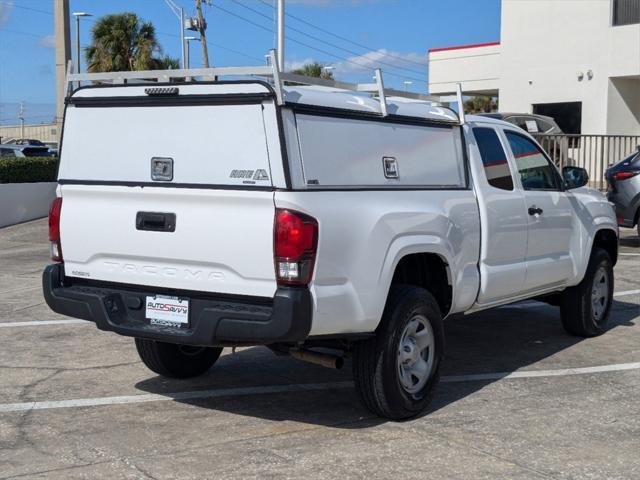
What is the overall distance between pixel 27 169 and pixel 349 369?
14014mm

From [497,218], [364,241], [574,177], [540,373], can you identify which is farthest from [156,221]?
[574,177]

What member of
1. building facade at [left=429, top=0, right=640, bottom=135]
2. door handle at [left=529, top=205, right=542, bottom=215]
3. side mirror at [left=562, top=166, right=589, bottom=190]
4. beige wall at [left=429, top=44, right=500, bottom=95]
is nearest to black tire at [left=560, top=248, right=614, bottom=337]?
side mirror at [left=562, top=166, right=589, bottom=190]

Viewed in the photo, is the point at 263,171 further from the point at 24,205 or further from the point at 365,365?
the point at 24,205

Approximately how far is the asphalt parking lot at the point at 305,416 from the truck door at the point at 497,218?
0.75 meters

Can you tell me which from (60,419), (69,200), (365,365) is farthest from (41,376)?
(365,365)

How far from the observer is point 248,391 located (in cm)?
658

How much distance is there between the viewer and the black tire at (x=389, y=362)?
562cm

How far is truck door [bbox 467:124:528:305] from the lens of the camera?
670 centimetres

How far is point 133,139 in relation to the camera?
18.7 ft

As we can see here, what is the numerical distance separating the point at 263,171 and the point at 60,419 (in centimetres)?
218

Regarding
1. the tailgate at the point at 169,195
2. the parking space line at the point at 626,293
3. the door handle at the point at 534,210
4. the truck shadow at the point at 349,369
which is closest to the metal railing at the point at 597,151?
the parking space line at the point at 626,293

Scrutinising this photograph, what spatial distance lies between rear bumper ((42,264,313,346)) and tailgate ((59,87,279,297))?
0.29 feet

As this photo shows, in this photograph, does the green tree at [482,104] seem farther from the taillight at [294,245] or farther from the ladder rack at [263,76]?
the taillight at [294,245]

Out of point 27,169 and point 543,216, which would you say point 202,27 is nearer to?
point 27,169
